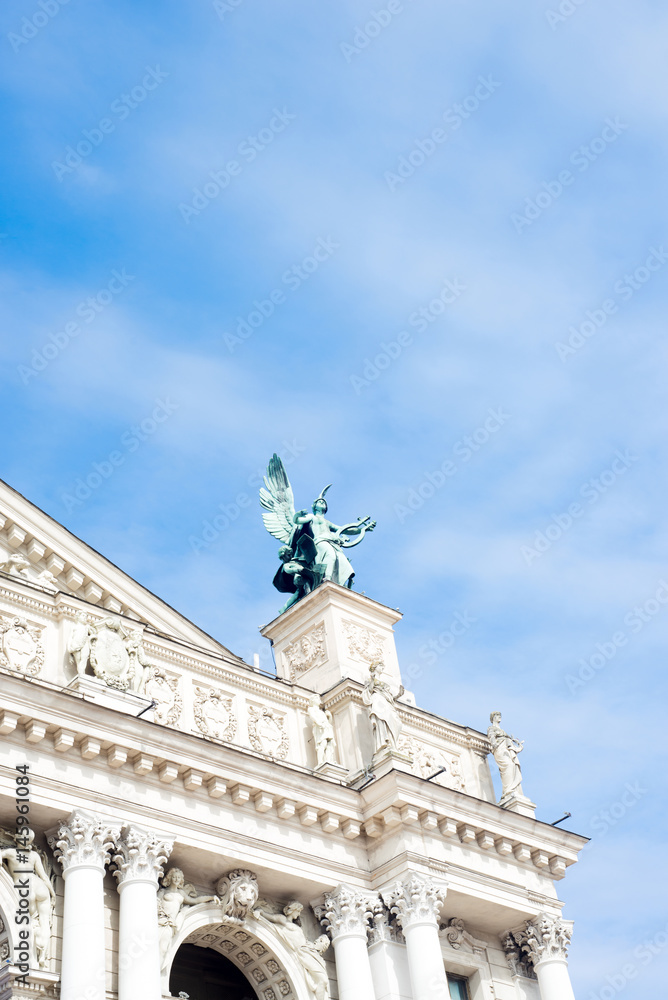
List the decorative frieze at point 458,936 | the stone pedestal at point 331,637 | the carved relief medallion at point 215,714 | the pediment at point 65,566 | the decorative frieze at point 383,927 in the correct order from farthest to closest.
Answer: the stone pedestal at point 331,637 → the decorative frieze at point 458,936 → the pediment at point 65,566 → the carved relief medallion at point 215,714 → the decorative frieze at point 383,927

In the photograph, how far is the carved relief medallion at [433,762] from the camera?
2523cm

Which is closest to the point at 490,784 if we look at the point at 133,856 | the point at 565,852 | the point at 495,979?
the point at 565,852

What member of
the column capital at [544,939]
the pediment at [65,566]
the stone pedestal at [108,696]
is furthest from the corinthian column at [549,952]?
the stone pedestal at [108,696]

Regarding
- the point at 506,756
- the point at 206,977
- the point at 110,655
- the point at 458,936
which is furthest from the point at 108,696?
the point at 506,756

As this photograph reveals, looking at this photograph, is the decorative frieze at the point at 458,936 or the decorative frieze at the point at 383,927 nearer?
the decorative frieze at the point at 383,927

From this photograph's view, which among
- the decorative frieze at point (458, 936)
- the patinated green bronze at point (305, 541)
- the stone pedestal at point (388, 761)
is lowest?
the decorative frieze at point (458, 936)

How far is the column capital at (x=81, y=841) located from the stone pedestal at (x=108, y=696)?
1.90 meters

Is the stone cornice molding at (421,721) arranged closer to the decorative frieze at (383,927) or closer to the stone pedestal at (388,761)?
the stone pedestal at (388,761)

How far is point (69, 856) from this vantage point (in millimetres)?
18625

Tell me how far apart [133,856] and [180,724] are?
3230mm

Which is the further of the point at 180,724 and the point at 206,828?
the point at 180,724

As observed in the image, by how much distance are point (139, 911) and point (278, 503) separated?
12.0 meters

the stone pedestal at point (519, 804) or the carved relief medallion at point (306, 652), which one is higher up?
the carved relief medallion at point (306, 652)

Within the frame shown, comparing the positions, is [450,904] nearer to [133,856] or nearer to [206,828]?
[206,828]
